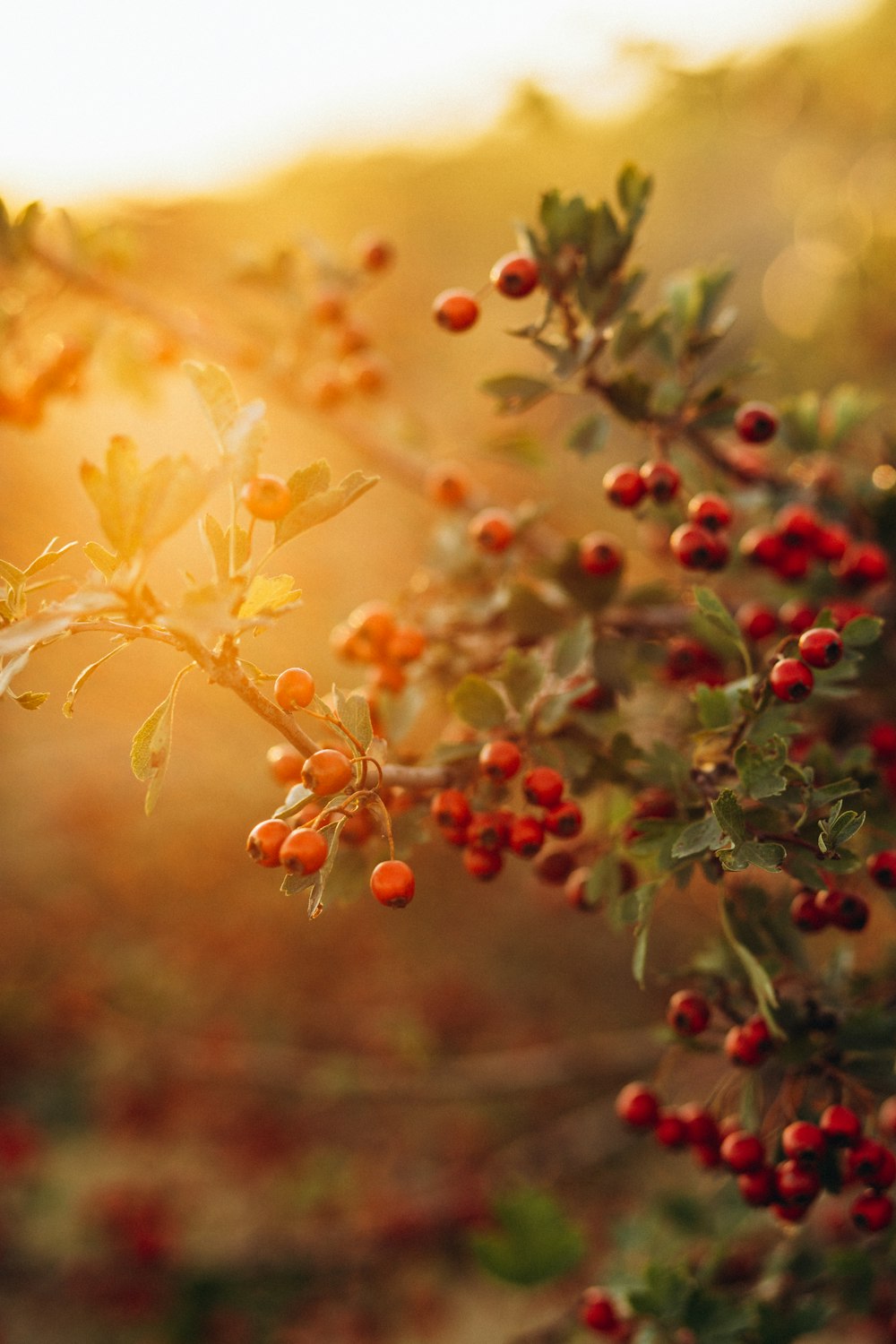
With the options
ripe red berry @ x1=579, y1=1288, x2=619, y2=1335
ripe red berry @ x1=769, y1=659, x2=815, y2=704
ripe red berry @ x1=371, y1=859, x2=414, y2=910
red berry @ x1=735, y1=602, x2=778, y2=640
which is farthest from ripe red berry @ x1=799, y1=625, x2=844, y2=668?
ripe red berry @ x1=579, y1=1288, x2=619, y2=1335

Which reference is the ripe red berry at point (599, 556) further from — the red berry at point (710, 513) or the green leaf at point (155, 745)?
the green leaf at point (155, 745)

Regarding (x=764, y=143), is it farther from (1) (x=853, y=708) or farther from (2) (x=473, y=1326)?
(2) (x=473, y=1326)

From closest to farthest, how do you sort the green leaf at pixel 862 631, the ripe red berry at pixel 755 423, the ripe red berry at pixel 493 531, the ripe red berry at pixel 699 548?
the green leaf at pixel 862 631
the ripe red berry at pixel 699 548
the ripe red berry at pixel 755 423
the ripe red berry at pixel 493 531

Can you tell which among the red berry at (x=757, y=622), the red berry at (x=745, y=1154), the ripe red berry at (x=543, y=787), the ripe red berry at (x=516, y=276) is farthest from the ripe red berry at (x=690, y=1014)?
the ripe red berry at (x=516, y=276)

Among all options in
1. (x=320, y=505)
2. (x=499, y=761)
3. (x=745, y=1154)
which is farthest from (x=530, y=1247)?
(x=320, y=505)

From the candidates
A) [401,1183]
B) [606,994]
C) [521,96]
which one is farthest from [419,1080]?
[521,96]

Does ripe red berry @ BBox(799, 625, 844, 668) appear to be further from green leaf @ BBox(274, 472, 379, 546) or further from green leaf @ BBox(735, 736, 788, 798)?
green leaf @ BBox(274, 472, 379, 546)

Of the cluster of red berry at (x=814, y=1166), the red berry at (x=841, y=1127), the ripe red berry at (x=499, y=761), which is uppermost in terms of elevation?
the ripe red berry at (x=499, y=761)
